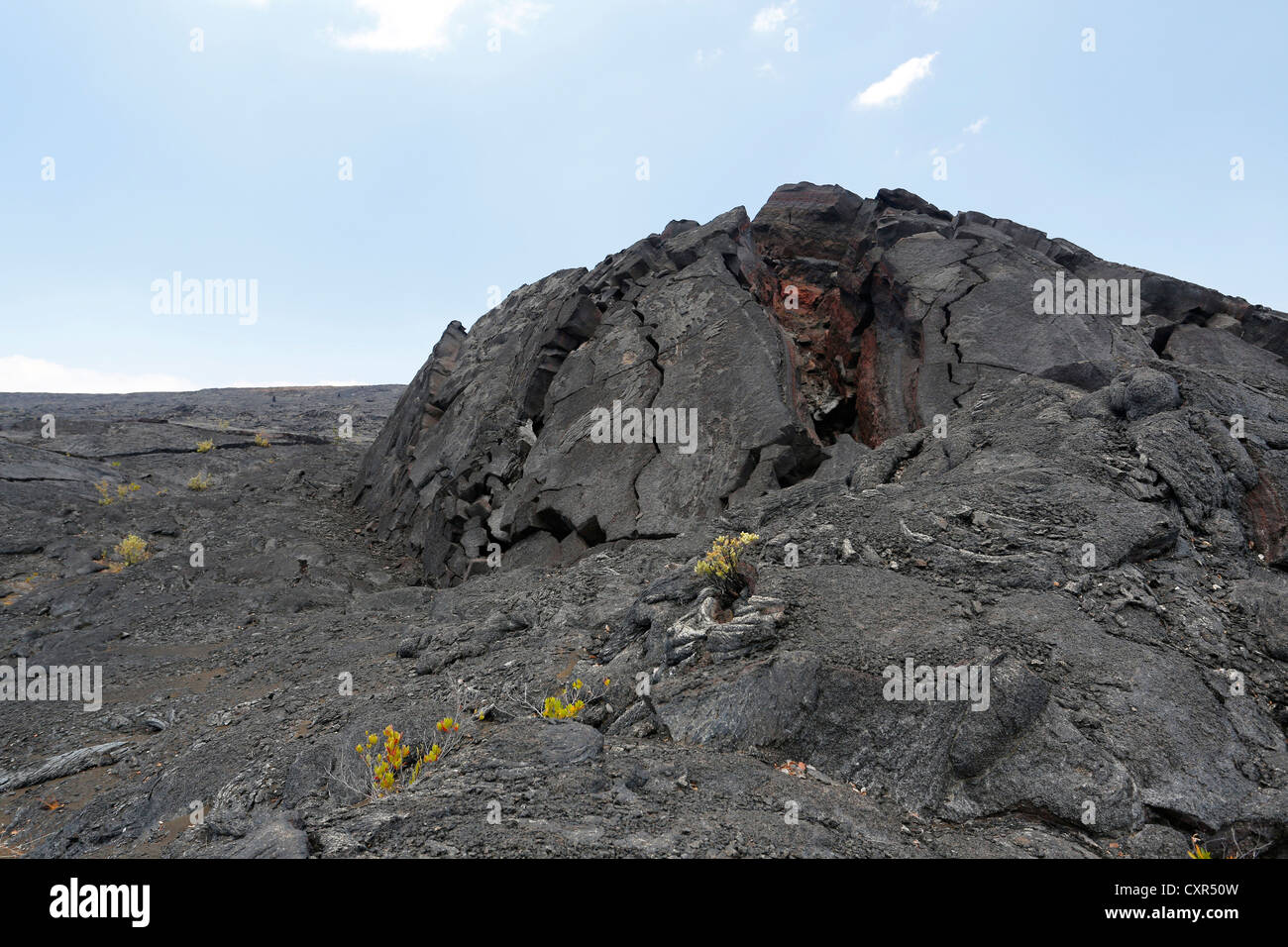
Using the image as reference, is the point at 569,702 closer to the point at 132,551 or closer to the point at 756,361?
the point at 756,361

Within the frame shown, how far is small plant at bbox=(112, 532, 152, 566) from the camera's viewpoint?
14859mm

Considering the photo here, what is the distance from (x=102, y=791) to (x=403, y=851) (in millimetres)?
6150

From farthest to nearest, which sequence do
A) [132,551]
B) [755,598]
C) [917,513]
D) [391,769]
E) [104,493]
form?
1. [104,493]
2. [132,551]
3. [917,513]
4. [755,598]
5. [391,769]

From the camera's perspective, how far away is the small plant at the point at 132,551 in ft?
48.8

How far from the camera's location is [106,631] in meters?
11.3

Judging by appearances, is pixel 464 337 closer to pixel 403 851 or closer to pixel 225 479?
pixel 225 479

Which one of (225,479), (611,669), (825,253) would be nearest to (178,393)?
(225,479)

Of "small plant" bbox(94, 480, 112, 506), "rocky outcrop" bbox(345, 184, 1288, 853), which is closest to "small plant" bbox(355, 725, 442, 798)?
"rocky outcrop" bbox(345, 184, 1288, 853)

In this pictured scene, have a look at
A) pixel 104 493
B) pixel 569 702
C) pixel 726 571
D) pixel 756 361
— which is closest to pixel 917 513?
pixel 726 571

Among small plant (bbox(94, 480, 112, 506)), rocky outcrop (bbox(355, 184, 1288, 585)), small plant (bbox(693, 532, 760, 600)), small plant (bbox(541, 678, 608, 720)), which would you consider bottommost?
small plant (bbox(541, 678, 608, 720))

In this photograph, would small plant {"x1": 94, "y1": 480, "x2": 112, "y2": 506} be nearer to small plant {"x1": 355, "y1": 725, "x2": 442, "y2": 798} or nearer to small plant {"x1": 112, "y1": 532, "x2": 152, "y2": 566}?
small plant {"x1": 112, "y1": 532, "x2": 152, "y2": 566}

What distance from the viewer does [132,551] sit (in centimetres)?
1486

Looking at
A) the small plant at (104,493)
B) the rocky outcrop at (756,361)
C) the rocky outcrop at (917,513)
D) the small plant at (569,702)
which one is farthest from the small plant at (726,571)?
the small plant at (104,493)

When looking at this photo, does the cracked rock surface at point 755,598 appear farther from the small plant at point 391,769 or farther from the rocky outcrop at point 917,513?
the small plant at point 391,769
